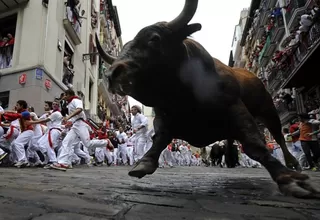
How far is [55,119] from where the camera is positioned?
878cm

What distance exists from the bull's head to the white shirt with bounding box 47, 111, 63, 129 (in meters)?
6.39

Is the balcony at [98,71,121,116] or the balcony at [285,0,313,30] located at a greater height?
the balcony at [285,0,313,30]

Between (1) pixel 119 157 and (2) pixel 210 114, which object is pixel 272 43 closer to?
(1) pixel 119 157

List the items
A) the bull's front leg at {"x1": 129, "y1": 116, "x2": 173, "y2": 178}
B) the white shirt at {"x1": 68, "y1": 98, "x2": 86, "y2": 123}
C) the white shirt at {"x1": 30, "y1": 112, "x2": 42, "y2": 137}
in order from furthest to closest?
1. the white shirt at {"x1": 30, "y1": 112, "x2": 42, "y2": 137}
2. the white shirt at {"x1": 68, "y1": 98, "x2": 86, "y2": 123}
3. the bull's front leg at {"x1": 129, "y1": 116, "x2": 173, "y2": 178}

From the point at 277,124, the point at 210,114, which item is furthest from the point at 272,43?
the point at 210,114

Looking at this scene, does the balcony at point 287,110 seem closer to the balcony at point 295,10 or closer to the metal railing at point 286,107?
the metal railing at point 286,107

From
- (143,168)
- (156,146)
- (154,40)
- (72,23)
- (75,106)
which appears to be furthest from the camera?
(72,23)

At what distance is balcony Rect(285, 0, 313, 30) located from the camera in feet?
67.4

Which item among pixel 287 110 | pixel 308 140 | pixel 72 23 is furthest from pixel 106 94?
pixel 308 140

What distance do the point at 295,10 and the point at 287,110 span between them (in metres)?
7.60

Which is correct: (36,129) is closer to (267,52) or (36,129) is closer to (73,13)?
(73,13)

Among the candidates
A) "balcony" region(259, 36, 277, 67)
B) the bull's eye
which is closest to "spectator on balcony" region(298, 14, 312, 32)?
"balcony" region(259, 36, 277, 67)

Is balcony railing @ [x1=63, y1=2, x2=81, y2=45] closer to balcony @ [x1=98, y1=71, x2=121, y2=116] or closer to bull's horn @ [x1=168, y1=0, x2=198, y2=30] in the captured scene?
balcony @ [x1=98, y1=71, x2=121, y2=116]

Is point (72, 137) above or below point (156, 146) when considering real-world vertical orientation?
above
